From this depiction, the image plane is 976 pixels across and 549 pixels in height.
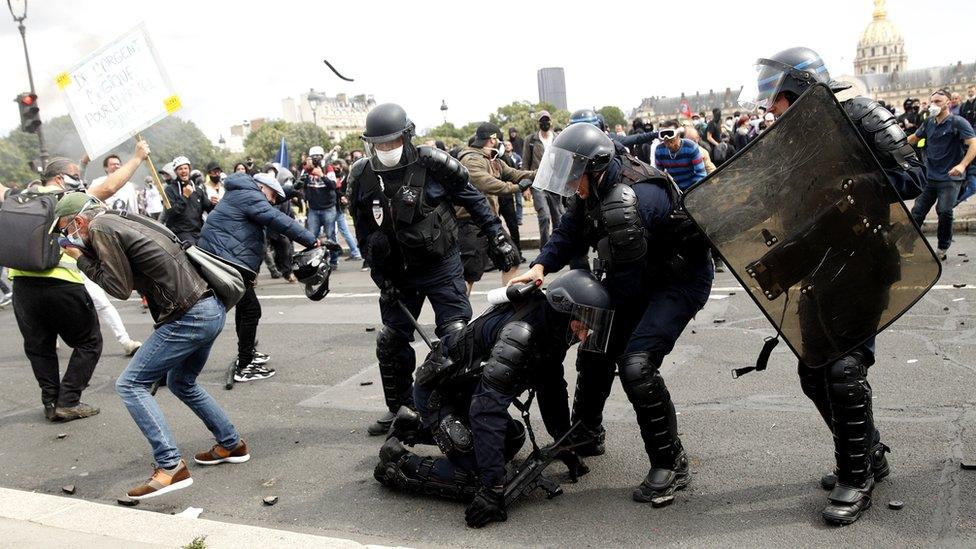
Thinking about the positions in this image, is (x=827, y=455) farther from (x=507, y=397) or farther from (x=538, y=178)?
(x=538, y=178)

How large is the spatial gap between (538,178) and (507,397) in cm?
101

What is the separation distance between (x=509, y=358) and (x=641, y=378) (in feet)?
1.88

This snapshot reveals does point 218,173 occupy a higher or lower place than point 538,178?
lower

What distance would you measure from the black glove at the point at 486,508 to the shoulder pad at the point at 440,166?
187cm

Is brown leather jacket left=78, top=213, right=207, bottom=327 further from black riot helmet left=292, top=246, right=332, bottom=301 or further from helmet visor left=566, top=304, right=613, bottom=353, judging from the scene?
helmet visor left=566, top=304, right=613, bottom=353

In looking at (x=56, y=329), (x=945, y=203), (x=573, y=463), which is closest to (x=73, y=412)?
(x=56, y=329)

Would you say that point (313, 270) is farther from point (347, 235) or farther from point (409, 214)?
point (347, 235)

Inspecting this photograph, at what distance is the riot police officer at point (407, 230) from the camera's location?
4703 mm

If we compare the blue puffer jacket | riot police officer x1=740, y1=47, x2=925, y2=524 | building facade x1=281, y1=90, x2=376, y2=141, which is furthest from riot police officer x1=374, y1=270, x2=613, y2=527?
building facade x1=281, y1=90, x2=376, y2=141

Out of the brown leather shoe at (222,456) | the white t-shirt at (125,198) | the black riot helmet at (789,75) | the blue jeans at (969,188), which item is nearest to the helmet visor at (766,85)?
the black riot helmet at (789,75)

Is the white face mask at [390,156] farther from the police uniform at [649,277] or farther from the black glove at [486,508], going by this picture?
the black glove at [486,508]

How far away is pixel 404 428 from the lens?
4.17 meters

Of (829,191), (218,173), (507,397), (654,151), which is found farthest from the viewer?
(218,173)

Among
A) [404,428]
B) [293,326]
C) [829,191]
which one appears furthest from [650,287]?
[293,326]
